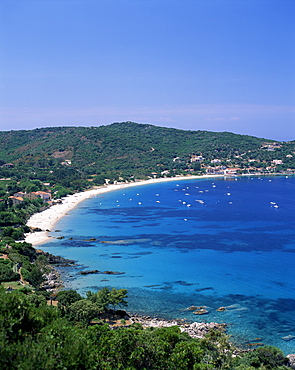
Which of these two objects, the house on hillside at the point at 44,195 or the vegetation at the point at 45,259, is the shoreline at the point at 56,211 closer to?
the vegetation at the point at 45,259

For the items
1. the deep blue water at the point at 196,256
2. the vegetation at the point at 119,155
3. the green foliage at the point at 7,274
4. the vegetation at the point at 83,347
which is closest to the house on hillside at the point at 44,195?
the vegetation at the point at 119,155

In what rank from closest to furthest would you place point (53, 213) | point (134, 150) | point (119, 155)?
point (53, 213) → point (119, 155) → point (134, 150)

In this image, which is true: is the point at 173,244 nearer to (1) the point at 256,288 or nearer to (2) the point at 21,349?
(1) the point at 256,288

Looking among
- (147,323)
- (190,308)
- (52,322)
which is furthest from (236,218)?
(52,322)

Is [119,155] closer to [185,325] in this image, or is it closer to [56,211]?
[56,211]

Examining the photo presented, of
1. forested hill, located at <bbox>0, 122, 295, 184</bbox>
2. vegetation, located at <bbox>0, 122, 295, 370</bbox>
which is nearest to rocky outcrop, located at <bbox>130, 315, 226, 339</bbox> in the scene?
vegetation, located at <bbox>0, 122, 295, 370</bbox>

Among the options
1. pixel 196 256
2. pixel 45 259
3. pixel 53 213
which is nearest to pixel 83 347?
pixel 45 259
